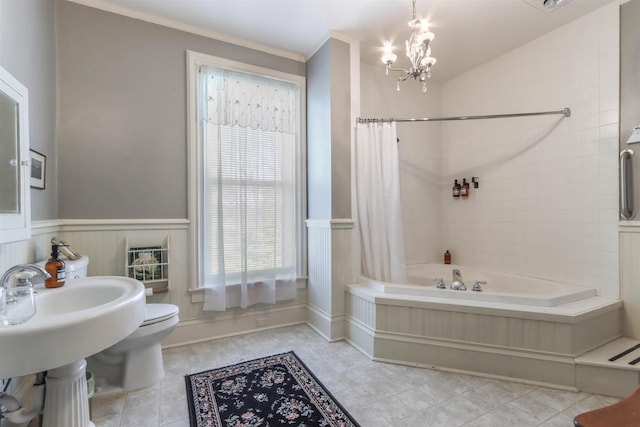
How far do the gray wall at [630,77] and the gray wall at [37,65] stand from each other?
12.0 ft

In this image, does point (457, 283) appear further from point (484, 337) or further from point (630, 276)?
point (630, 276)

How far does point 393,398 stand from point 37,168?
244cm

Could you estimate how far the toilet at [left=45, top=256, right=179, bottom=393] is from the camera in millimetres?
1688

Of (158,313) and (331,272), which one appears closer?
(158,313)

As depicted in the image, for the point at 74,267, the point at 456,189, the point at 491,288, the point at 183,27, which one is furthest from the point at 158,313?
the point at 456,189

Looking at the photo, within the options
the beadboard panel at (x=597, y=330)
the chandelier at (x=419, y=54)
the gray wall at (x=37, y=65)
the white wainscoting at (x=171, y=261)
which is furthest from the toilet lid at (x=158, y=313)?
the beadboard panel at (x=597, y=330)

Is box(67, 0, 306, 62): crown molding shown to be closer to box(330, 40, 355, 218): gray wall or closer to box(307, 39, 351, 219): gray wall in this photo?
box(307, 39, 351, 219): gray wall

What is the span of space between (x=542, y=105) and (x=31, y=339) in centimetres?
351

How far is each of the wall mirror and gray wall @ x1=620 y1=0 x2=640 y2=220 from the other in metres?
3.59

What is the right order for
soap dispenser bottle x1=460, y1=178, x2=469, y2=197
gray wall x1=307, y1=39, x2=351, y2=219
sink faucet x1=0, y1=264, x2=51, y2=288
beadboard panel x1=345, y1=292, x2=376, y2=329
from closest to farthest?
1. sink faucet x1=0, y1=264, x2=51, y2=288
2. beadboard panel x1=345, y1=292, x2=376, y2=329
3. gray wall x1=307, y1=39, x2=351, y2=219
4. soap dispenser bottle x1=460, y1=178, x2=469, y2=197

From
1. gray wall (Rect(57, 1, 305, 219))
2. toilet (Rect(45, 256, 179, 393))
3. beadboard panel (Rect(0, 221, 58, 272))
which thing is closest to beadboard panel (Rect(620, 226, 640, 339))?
toilet (Rect(45, 256, 179, 393))

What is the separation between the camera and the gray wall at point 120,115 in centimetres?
200

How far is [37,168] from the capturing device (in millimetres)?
1671

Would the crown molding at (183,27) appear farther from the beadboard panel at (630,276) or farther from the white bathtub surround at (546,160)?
the beadboard panel at (630,276)
